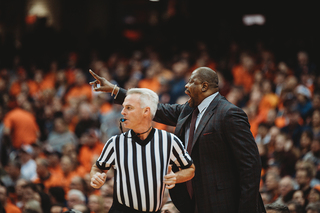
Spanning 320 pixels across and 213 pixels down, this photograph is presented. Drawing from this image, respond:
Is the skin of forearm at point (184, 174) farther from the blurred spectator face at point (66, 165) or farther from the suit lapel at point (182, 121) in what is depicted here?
the blurred spectator face at point (66, 165)

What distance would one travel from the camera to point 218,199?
2.94 meters

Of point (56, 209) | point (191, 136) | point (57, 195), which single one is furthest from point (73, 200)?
point (191, 136)

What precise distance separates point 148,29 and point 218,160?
10.0 meters

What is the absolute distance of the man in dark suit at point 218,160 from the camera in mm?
2887

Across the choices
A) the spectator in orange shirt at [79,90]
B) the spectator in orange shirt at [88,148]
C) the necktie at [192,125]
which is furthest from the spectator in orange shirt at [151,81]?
the necktie at [192,125]

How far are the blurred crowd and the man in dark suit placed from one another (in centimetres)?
85

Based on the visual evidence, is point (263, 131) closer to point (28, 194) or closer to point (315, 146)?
point (315, 146)

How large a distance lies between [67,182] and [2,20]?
940cm

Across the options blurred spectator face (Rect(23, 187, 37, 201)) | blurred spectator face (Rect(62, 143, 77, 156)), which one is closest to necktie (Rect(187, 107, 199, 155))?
blurred spectator face (Rect(23, 187, 37, 201))

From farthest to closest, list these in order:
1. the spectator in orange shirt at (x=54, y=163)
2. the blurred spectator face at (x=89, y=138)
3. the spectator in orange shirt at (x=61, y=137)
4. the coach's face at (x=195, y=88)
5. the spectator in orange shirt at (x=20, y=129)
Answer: the spectator in orange shirt at (x=20, y=129), the spectator in orange shirt at (x=61, y=137), the blurred spectator face at (x=89, y=138), the spectator in orange shirt at (x=54, y=163), the coach's face at (x=195, y=88)

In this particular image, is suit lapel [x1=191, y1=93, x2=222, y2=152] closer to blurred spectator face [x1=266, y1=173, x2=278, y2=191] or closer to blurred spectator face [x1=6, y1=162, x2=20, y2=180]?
blurred spectator face [x1=266, y1=173, x2=278, y2=191]

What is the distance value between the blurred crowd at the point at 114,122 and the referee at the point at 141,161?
4.15 ft

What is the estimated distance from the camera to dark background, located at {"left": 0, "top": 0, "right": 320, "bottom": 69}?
10.00 meters

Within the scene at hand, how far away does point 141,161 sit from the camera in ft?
8.41
